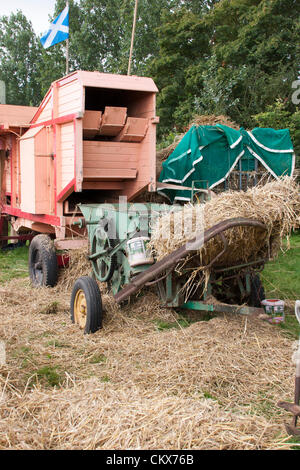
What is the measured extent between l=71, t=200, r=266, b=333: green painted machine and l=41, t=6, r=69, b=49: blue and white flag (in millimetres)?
5975

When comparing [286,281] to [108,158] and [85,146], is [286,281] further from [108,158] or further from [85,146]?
[85,146]

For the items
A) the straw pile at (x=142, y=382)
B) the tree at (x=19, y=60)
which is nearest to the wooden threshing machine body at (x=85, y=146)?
the straw pile at (x=142, y=382)

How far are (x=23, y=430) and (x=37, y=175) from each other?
488cm

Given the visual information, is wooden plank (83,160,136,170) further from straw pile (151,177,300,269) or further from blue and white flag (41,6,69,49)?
blue and white flag (41,6,69,49)

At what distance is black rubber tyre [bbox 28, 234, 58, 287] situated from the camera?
281 inches

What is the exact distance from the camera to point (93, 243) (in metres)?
5.97

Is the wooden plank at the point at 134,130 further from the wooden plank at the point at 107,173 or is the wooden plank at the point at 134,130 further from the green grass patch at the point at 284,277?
the green grass patch at the point at 284,277

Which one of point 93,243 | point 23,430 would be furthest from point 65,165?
point 23,430

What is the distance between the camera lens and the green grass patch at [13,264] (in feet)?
27.6

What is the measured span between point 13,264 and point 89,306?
4.82m

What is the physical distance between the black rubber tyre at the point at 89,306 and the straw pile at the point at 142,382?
10cm

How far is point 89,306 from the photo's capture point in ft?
16.6
